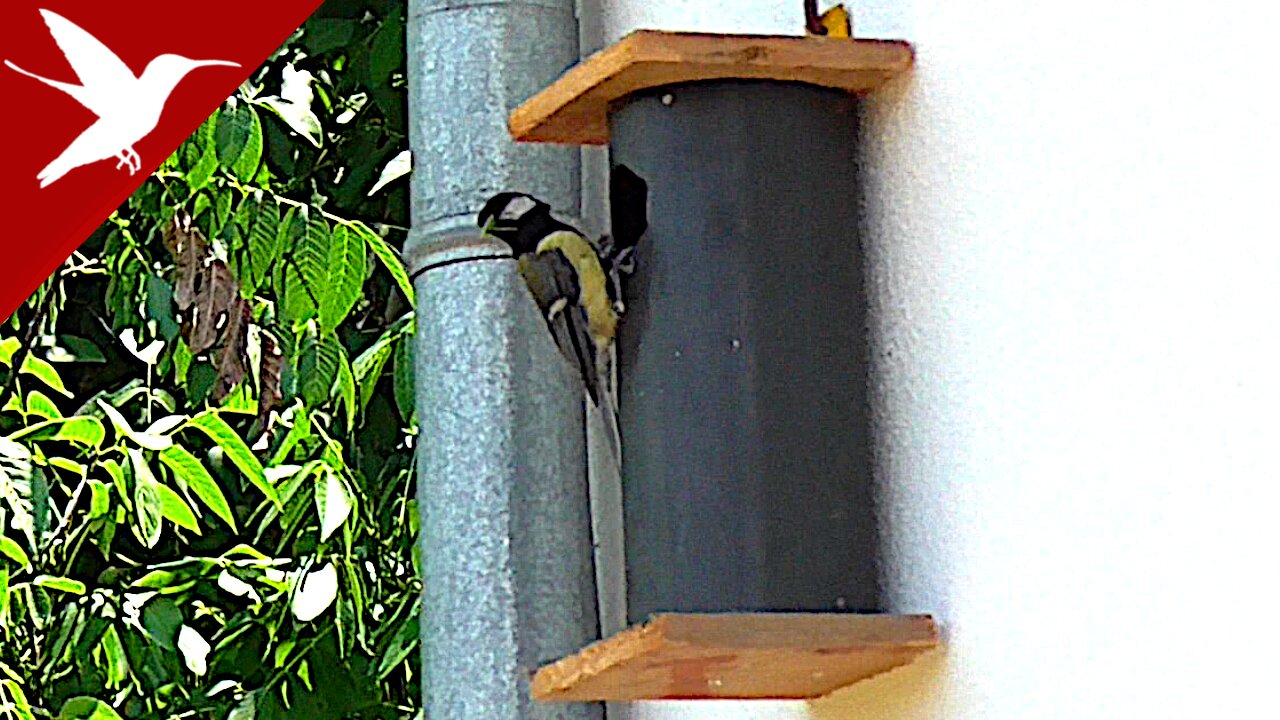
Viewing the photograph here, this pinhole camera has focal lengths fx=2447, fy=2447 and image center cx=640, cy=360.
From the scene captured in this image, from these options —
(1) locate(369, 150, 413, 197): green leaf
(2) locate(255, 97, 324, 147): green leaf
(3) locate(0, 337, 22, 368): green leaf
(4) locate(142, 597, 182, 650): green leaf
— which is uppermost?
(2) locate(255, 97, 324, 147): green leaf

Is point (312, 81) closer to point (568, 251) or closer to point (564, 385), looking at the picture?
point (564, 385)

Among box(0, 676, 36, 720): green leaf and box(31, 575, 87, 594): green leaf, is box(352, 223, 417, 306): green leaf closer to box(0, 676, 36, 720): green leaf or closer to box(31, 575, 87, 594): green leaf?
box(31, 575, 87, 594): green leaf

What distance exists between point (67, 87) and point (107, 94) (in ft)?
0.11

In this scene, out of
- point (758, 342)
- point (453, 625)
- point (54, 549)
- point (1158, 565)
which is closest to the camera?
point (1158, 565)

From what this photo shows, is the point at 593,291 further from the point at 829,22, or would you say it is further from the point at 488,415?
the point at 488,415

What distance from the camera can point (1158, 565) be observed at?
1.24m

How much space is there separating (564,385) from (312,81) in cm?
92

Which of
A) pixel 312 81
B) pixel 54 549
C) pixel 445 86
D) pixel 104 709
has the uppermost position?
pixel 312 81

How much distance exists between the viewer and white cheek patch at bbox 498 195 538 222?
202cm

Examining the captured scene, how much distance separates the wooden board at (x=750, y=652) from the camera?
4.80ft

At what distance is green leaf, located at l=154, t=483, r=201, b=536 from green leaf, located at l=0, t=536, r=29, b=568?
22 centimetres

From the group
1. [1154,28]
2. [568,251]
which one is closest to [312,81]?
[568,251]

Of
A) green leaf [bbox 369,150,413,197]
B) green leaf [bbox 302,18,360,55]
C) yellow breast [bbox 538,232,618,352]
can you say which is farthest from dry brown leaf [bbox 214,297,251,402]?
yellow breast [bbox 538,232,618,352]

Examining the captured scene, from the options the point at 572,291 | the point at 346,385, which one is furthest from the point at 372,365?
Answer: the point at 572,291
